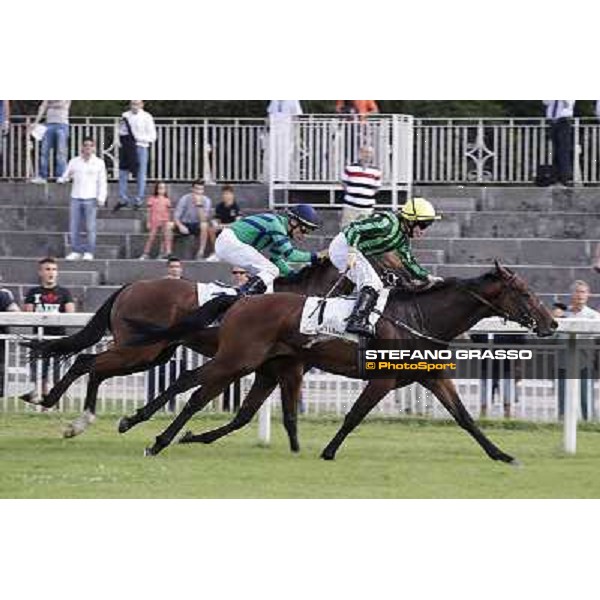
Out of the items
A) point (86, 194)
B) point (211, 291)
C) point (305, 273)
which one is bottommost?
point (211, 291)

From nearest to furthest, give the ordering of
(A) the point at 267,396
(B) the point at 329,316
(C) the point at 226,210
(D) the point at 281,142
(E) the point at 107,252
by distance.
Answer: (B) the point at 329,316
(A) the point at 267,396
(E) the point at 107,252
(D) the point at 281,142
(C) the point at 226,210

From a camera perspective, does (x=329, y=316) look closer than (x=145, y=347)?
Yes

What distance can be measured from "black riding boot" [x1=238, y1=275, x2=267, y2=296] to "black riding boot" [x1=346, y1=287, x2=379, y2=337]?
0.79 metres

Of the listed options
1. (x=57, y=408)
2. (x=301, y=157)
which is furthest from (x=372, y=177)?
(x=57, y=408)

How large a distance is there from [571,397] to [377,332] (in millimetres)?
1406

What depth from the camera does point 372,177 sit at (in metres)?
15.8

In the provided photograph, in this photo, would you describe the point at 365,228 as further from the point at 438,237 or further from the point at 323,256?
the point at 438,237

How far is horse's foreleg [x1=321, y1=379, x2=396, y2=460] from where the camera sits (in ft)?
48.2

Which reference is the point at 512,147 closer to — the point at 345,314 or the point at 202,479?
the point at 345,314

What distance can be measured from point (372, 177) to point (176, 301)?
1599mm

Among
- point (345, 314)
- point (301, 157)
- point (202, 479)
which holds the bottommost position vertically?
point (202, 479)

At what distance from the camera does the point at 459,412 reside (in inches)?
573

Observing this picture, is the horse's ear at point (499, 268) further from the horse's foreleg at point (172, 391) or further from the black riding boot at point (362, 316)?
the horse's foreleg at point (172, 391)

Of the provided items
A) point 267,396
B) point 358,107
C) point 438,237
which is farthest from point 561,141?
point 267,396
